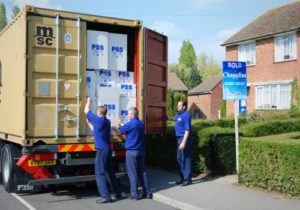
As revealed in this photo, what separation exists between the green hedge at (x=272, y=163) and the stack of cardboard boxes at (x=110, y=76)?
276 centimetres

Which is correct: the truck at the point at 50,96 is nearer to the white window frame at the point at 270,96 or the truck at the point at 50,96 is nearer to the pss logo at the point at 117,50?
the pss logo at the point at 117,50

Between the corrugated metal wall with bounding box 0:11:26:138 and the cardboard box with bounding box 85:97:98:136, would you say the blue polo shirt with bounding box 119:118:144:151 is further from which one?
the corrugated metal wall with bounding box 0:11:26:138

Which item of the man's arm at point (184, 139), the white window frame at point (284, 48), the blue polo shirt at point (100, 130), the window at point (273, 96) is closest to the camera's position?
the blue polo shirt at point (100, 130)

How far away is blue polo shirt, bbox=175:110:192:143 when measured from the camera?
1038 cm

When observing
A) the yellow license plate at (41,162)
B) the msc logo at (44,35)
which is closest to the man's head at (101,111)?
the yellow license plate at (41,162)

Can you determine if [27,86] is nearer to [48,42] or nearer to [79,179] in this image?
[48,42]

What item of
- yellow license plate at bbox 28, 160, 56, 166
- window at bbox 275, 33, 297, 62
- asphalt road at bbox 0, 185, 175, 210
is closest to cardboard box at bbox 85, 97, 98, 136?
yellow license plate at bbox 28, 160, 56, 166

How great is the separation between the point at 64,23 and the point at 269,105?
72.8 feet

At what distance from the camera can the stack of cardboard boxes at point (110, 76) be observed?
9492 millimetres

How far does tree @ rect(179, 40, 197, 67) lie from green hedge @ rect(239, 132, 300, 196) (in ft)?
327

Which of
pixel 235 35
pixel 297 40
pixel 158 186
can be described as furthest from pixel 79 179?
pixel 235 35

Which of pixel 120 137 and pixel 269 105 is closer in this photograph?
pixel 120 137

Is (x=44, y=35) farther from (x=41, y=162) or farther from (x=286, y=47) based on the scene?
(x=286, y=47)

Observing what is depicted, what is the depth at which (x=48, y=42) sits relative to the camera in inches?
349
